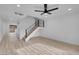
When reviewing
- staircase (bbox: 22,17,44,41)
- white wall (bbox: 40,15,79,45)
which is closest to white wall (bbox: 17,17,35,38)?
staircase (bbox: 22,17,44,41)

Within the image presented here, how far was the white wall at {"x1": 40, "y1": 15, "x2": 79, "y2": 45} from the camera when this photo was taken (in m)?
1.29

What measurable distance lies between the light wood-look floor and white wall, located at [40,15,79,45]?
0.08 m

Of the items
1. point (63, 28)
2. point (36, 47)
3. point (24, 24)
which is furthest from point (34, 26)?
point (63, 28)

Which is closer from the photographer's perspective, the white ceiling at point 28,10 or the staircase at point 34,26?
the white ceiling at point 28,10

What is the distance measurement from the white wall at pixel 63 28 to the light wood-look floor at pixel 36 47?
0.25 feet

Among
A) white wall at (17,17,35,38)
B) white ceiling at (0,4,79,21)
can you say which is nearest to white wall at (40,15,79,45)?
white ceiling at (0,4,79,21)

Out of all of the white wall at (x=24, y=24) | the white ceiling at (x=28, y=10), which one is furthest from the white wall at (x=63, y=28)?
the white wall at (x=24, y=24)

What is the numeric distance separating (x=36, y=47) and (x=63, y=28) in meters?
0.46

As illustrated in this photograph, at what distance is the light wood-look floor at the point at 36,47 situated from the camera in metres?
1.25

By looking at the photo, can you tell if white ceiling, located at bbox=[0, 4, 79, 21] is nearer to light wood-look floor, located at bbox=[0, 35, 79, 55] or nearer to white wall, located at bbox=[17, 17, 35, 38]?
white wall, located at bbox=[17, 17, 35, 38]

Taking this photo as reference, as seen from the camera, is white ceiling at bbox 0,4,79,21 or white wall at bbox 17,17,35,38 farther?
white wall at bbox 17,17,35,38

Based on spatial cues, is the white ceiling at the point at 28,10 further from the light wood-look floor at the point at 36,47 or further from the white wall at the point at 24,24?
the light wood-look floor at the point at 36,47

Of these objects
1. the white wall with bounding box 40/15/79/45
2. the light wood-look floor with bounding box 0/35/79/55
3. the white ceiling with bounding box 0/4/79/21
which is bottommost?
the light wood-look floor with bounding box 0/35/79/55

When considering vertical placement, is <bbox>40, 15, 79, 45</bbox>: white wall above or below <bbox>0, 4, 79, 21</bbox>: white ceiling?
below
